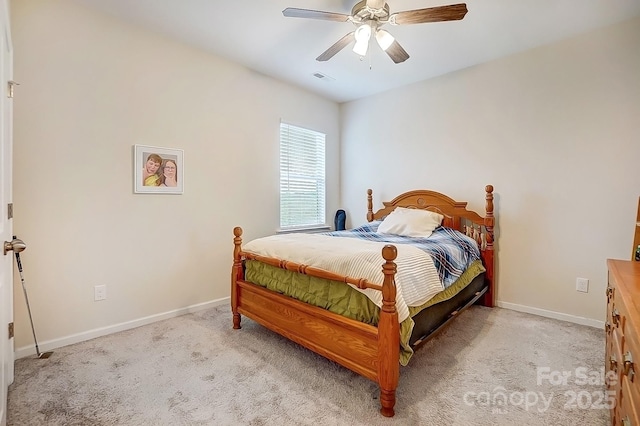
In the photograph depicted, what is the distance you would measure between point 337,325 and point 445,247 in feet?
4.09

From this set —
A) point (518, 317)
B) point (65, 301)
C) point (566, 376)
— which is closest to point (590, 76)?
point (518, 317)

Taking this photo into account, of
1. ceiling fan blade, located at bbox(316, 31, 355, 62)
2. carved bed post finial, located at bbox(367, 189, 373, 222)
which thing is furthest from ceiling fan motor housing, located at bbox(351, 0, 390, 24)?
carved bed post finial, located at bbox(367, 189, 373, 222)

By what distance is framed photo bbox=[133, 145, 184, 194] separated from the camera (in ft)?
8.87

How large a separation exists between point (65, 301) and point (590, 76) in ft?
15.6

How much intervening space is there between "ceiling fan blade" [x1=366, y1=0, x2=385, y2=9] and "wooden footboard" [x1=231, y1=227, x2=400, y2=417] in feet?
5.15

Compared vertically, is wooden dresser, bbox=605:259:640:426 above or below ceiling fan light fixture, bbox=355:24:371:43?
below

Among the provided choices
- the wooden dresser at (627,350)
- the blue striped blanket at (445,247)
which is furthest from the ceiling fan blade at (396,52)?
the wooden dresser at (627,350)

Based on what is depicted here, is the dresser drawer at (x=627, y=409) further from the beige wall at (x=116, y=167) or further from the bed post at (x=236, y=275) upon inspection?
the beige wall at (x=116, y=167)

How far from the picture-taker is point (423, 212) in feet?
11.3

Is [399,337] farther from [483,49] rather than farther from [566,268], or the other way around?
[483,49]

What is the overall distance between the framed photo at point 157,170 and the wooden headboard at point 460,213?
8.17 feet

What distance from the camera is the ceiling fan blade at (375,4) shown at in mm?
1986

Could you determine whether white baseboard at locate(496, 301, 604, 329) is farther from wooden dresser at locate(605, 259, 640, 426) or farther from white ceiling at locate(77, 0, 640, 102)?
white ceiling at locate(77, 0, 640, 102)

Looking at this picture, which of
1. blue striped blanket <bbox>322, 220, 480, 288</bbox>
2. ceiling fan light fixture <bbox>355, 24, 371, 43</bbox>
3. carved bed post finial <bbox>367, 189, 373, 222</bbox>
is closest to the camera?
ceiling fan light fixture <bbox>355, 24, 371, 43</bbox>
